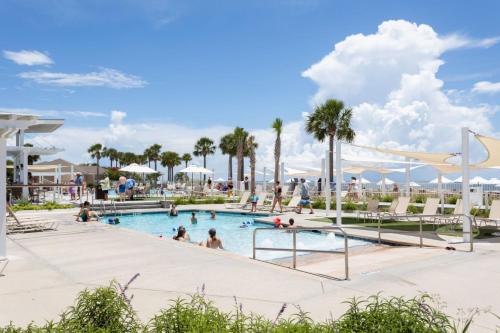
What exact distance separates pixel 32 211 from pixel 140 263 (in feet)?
42.5

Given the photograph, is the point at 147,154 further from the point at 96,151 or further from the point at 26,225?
the point at 26,225

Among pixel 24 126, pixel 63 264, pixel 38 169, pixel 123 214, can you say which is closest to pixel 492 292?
pixel 63 264

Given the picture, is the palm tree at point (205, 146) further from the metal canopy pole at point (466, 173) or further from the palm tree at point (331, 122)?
the metal canopy pole at point (466, 173)

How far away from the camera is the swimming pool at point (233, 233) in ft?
40.3

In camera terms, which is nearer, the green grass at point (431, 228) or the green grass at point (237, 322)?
the green grass at point (237, 322)

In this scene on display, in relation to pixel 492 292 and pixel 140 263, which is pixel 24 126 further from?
pixel 492 292

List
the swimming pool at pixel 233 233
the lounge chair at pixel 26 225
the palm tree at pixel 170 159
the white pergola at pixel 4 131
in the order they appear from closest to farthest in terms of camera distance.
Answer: the white pergola at pixel 4 131 < the lounge chair at pixel 26 225 < the swimming pool at pixel 233 233 < the palm tree at pixel 170 159

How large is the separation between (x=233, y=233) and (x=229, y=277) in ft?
32.7

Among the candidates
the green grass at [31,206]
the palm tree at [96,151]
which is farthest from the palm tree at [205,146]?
Result: the green grass at [31,206]

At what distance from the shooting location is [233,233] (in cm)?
1609

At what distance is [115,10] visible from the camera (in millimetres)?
13906

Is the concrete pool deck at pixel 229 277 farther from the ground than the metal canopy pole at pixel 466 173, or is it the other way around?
the metal canopy pole at pixel 466 173

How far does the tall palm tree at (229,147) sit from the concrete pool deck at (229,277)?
5424 centimetres

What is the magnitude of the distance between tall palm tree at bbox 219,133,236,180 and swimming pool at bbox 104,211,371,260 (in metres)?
43.0
